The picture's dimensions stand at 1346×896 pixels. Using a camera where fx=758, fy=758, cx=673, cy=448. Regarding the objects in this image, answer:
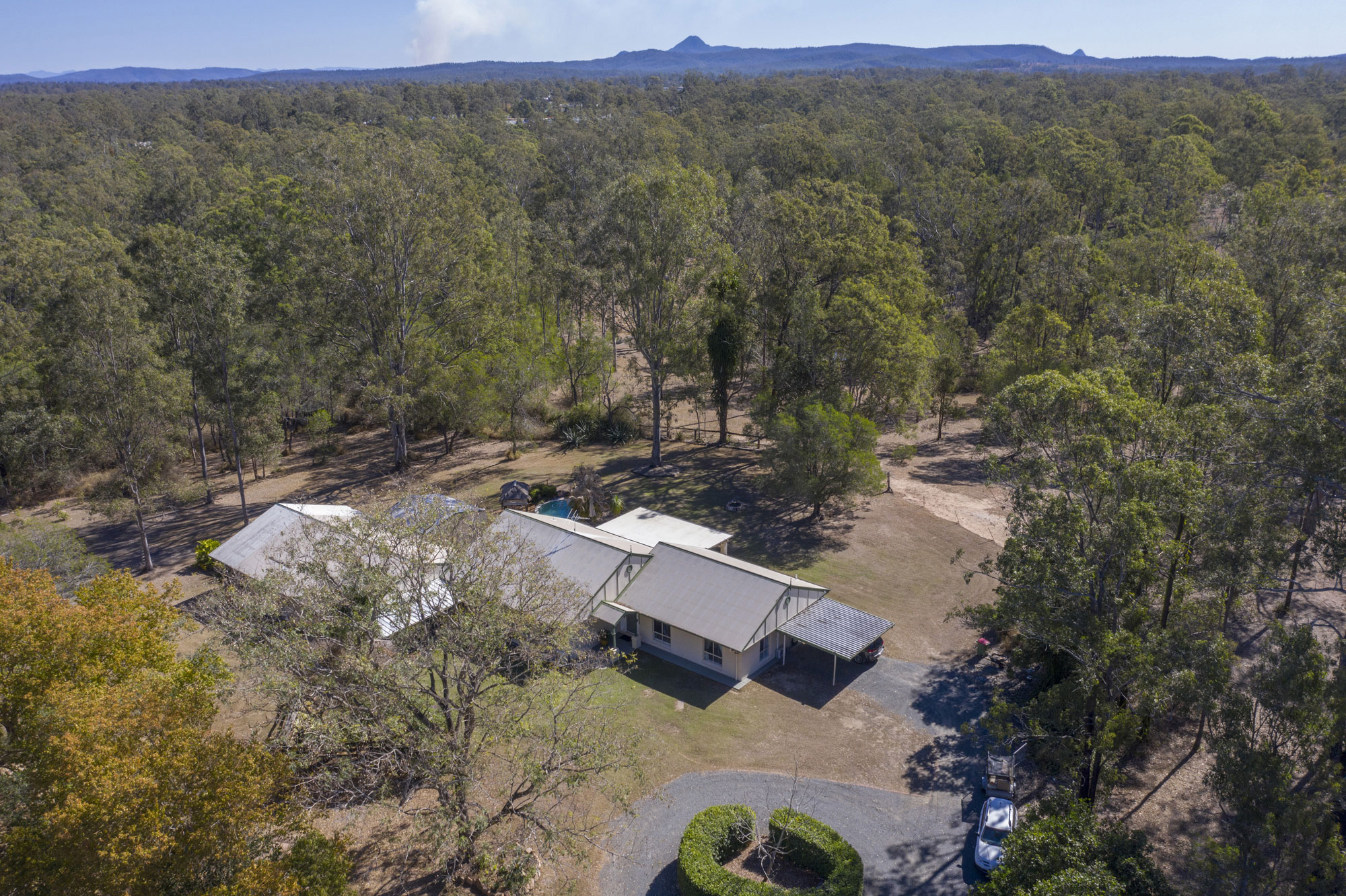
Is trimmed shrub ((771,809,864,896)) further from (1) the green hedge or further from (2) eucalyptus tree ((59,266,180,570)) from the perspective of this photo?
(2) eucalyptus tree ((59,266,180,570))

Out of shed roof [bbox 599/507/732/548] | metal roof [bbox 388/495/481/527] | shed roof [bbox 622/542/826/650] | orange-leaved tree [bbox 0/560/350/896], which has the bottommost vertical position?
shed roof [bbox 599/507/732/548]

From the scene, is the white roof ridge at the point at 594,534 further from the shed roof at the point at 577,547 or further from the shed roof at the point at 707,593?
the shed roof at the point at 707,593

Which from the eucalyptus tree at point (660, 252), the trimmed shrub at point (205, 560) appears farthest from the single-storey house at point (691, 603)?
the eucalyptus tree at point (660, 252)

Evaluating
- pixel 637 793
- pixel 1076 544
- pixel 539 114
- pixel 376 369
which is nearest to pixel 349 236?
pixel 376 369

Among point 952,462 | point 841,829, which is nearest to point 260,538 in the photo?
point 841,829

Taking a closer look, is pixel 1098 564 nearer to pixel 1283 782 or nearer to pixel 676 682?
pixel 1283 782

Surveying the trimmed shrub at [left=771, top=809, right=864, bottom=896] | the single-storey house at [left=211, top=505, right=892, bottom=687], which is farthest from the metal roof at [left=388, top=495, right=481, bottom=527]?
the trimmed shrub at [left=771, top=809, right=864, bottom=896]

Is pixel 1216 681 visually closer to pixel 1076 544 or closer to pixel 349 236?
pixel 1076 544
